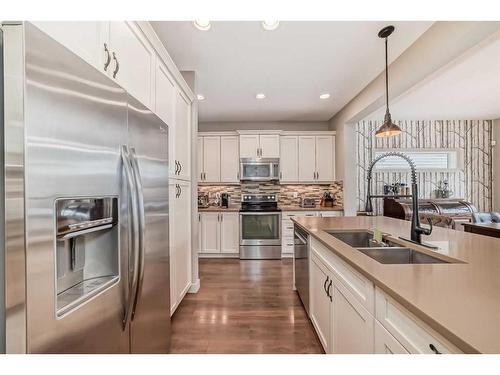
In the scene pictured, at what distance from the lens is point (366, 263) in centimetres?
120

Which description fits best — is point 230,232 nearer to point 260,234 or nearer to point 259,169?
point 260,234

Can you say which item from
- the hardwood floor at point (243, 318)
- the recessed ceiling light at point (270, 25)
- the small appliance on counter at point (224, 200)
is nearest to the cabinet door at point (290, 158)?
the small appliance on counter at point (224, 200)

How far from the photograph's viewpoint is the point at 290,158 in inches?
201

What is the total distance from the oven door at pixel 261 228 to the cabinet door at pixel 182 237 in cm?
182

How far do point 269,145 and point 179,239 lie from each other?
2.99 meters

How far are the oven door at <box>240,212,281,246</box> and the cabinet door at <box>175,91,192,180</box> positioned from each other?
1.98m

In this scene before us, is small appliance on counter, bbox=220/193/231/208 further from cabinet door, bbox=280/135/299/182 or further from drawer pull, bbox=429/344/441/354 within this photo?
drawer pull, bbox=429/344/441/354

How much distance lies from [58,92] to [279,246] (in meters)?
4.27

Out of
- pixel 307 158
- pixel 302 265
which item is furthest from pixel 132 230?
pixel 307 158

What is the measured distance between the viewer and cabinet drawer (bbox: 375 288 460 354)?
72 cm

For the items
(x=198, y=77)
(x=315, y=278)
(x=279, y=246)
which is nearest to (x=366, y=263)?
(x=315, y=278)

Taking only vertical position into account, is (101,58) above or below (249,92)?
below

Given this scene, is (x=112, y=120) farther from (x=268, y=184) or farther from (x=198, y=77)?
(x=268, y=184)

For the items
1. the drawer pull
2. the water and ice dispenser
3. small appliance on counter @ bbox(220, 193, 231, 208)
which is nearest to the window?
small appliance on counter @ bbox(220, 193, 231, 208)
